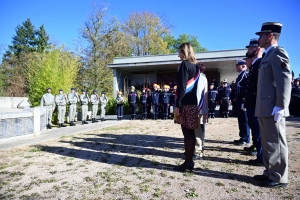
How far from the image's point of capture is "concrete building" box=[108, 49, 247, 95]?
18703mm

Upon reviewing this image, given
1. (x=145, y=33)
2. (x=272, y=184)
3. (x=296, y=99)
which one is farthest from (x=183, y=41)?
(x=272, y=184)

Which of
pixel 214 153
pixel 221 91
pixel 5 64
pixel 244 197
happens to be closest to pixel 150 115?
pixel 221 91

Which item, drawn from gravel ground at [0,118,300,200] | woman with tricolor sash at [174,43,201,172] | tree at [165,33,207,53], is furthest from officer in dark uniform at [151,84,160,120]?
tree at [165,33,207,53]

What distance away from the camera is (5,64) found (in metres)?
41.2

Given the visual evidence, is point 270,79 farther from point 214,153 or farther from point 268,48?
point 214,153

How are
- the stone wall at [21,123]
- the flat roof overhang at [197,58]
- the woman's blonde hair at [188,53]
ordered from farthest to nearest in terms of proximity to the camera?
1. the flat roof overhang at [197,58]
2. the stone wall at [21,123]
3. the woman's blonde hair at [188,53]

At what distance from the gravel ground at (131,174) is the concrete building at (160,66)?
46.1ft

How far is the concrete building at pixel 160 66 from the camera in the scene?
18.7 meters

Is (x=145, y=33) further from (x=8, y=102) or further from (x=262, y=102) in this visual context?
(x=262, y=102)

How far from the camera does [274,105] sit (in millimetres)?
3039

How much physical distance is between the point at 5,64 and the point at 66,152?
44.4 meters

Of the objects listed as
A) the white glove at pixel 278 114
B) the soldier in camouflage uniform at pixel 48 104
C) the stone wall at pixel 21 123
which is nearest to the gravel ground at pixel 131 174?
the white glove at pixel 278 114

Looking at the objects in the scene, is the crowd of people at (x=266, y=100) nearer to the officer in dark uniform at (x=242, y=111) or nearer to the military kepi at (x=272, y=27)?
the military kepi at (x=272, y=27)

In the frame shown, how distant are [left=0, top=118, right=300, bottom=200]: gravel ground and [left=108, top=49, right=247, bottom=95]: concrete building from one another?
14037 millimetres
